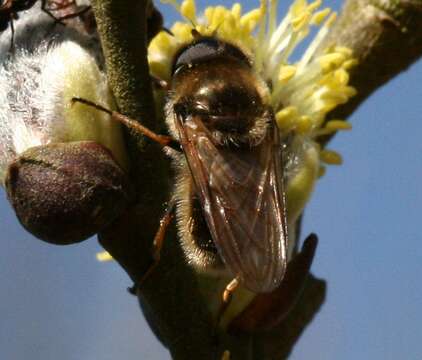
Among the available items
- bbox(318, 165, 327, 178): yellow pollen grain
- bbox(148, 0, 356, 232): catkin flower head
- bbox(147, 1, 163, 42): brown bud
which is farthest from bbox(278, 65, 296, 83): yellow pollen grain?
bbox(147, 1, 163, 42): brown bud

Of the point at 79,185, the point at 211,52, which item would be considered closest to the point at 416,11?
the point at 211,52

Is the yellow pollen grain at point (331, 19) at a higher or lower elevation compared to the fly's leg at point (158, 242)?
higher

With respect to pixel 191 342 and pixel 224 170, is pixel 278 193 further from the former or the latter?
pixel 191 342

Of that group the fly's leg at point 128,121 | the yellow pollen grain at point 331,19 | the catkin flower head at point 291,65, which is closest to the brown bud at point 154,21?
the catkin flower head at point 291,65

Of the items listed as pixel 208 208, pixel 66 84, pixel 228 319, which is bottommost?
pixel 228 319

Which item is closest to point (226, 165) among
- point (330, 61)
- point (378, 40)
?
point (330, 61)

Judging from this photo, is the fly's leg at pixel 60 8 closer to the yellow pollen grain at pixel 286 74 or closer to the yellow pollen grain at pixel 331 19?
the yellow pollen grain at pixel 286 74

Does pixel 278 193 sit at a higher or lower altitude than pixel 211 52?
lower
